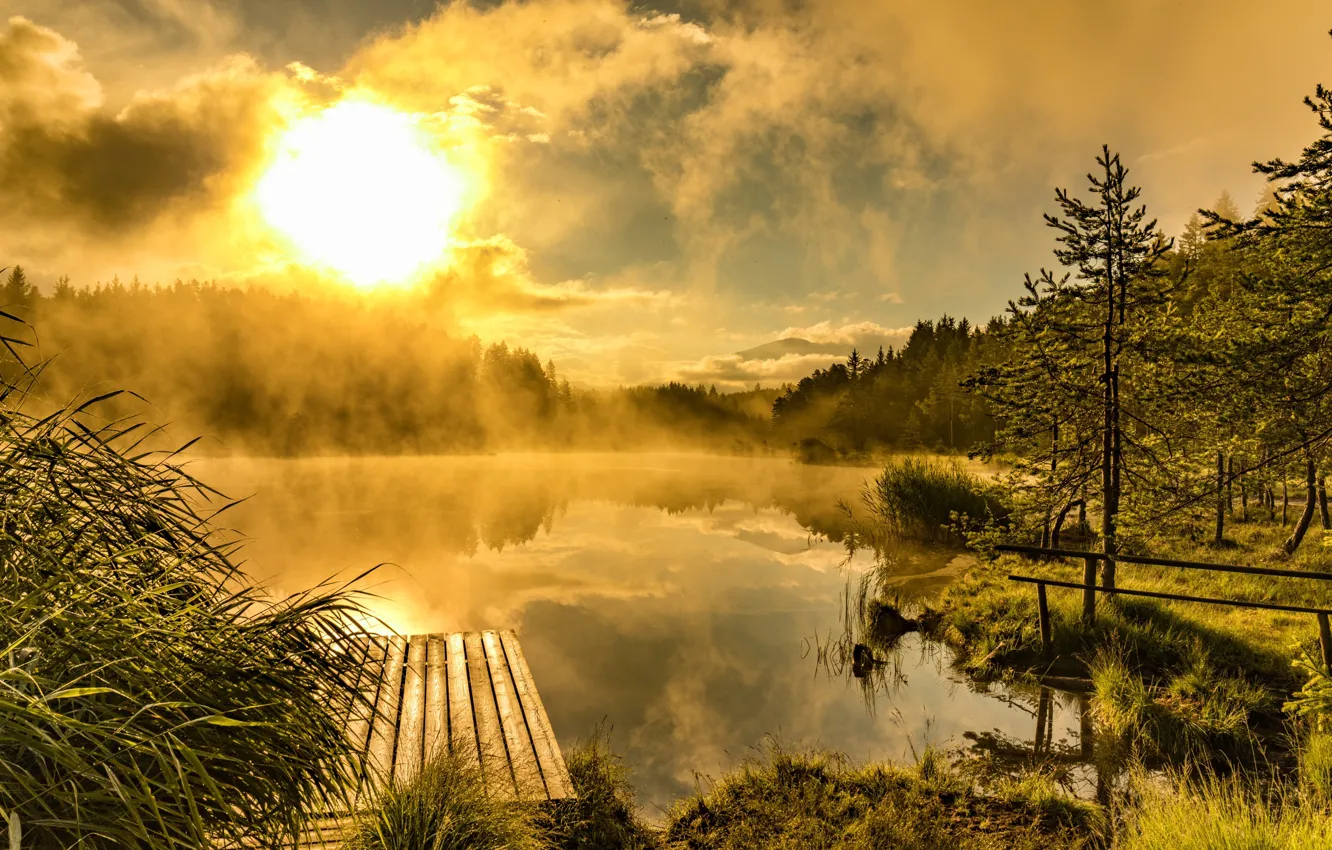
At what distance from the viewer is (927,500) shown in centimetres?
1831

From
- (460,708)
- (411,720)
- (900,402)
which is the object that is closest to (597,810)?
(460,708)

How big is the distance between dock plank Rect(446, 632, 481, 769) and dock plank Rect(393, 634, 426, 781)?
0.27m

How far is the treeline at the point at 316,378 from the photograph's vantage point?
63.2 m

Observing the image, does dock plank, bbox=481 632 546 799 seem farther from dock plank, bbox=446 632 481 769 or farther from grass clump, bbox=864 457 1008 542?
grass clump, bbox=864 457 1008 542

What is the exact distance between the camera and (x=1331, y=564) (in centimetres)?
1319

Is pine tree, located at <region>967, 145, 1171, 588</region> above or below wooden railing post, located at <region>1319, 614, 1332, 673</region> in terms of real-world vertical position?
above

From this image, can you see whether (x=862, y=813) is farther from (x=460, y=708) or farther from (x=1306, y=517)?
(x=1306, y=517)

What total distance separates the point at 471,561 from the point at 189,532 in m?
14.1

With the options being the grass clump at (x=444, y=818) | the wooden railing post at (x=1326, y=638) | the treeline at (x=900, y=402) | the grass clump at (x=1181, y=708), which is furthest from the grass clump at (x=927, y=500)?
the treeline at (x=900, y=402)

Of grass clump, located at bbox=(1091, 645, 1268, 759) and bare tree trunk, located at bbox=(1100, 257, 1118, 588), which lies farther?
bare tree trunk, located at bbox=(1100, 257, 1118, 588)

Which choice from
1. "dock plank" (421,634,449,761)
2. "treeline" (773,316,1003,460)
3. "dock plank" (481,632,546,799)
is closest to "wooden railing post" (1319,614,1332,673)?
"dock plank" (481,632,546,799)

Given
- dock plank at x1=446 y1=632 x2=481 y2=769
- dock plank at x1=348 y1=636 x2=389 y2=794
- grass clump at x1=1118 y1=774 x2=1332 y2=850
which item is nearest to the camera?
dock plank at x1=348 y1=636 x2=389 y2=794

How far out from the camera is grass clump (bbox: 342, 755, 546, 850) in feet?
12.5

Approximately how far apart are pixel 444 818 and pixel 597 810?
1709mm
